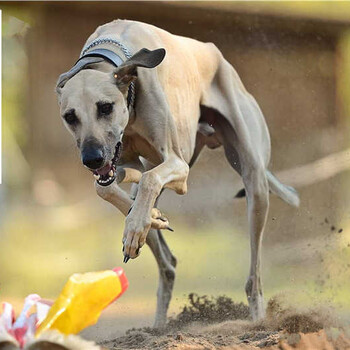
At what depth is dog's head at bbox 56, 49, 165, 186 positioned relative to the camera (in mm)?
3758

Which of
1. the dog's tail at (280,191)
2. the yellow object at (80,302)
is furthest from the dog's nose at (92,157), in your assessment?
the dog's tail at (280,191)

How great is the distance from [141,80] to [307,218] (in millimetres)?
3020

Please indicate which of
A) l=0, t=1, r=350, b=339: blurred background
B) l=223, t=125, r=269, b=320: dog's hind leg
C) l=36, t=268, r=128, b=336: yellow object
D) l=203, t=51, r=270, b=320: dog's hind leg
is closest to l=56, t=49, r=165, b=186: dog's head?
l=203, t=51, r=270, b=320: dog's hind leg

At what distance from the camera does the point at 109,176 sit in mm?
3893

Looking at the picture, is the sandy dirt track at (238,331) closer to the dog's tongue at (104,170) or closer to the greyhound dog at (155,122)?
the greyhound dog at (155,122)

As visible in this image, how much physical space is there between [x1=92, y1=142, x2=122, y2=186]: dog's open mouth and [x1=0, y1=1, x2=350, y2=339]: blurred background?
245cm

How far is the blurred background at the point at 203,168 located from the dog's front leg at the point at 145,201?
2.23 meters

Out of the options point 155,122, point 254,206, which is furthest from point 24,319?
point 254,206

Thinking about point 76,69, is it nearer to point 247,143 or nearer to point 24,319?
Answer: point 247,143

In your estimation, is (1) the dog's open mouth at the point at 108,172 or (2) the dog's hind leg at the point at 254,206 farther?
(2) the dog's hind leg at the point at 254,206

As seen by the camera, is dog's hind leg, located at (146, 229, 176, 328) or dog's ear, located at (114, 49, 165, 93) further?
dog's hind leg, located at (146, 229, 176, 328)

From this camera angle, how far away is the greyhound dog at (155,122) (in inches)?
150

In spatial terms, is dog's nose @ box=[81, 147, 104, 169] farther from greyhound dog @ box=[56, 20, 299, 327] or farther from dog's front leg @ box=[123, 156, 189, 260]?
dog's front leg @ box=[123, 156, 189, 260]

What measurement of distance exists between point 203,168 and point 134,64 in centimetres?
248
